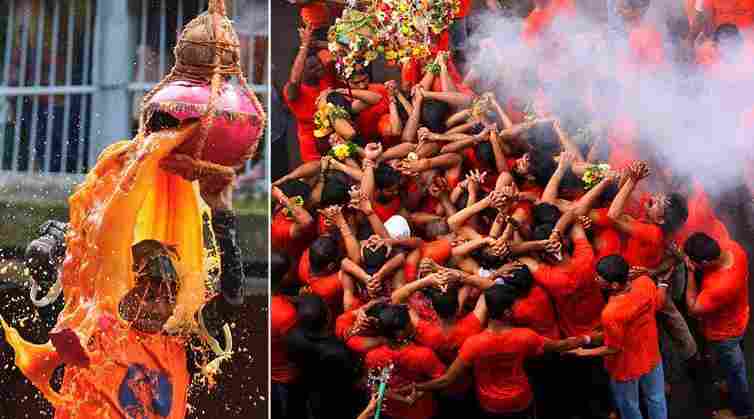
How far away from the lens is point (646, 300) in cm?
489

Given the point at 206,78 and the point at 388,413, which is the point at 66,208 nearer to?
the point at 206,78

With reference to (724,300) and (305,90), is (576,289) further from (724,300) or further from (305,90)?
(305,90)

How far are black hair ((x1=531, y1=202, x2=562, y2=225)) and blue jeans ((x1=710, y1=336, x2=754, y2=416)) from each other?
1053 millimetres

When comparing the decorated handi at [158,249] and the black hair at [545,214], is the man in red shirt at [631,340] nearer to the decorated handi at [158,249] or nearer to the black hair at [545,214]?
the black hair at [545,214]

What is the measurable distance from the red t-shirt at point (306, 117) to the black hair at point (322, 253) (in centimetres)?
53

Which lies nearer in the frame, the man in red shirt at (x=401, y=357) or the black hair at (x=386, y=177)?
the man in red shirt at (x=401, y=357)

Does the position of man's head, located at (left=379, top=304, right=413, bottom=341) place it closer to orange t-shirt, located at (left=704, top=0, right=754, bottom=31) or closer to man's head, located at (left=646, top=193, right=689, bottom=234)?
man's head, located at (left=646, top=193, right=689, bottom=234)

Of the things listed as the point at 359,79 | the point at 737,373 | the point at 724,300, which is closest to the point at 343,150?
the point at 359,79

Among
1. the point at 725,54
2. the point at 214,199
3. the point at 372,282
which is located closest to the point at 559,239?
the point at 372,282

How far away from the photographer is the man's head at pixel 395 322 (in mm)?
4859

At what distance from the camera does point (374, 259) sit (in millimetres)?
5047

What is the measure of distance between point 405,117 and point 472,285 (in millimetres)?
1020

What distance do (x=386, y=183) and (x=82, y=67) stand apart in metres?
1.63

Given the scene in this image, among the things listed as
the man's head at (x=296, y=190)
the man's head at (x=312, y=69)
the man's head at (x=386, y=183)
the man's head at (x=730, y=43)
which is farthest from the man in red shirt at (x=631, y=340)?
the man's head at (x=312, y=69)
